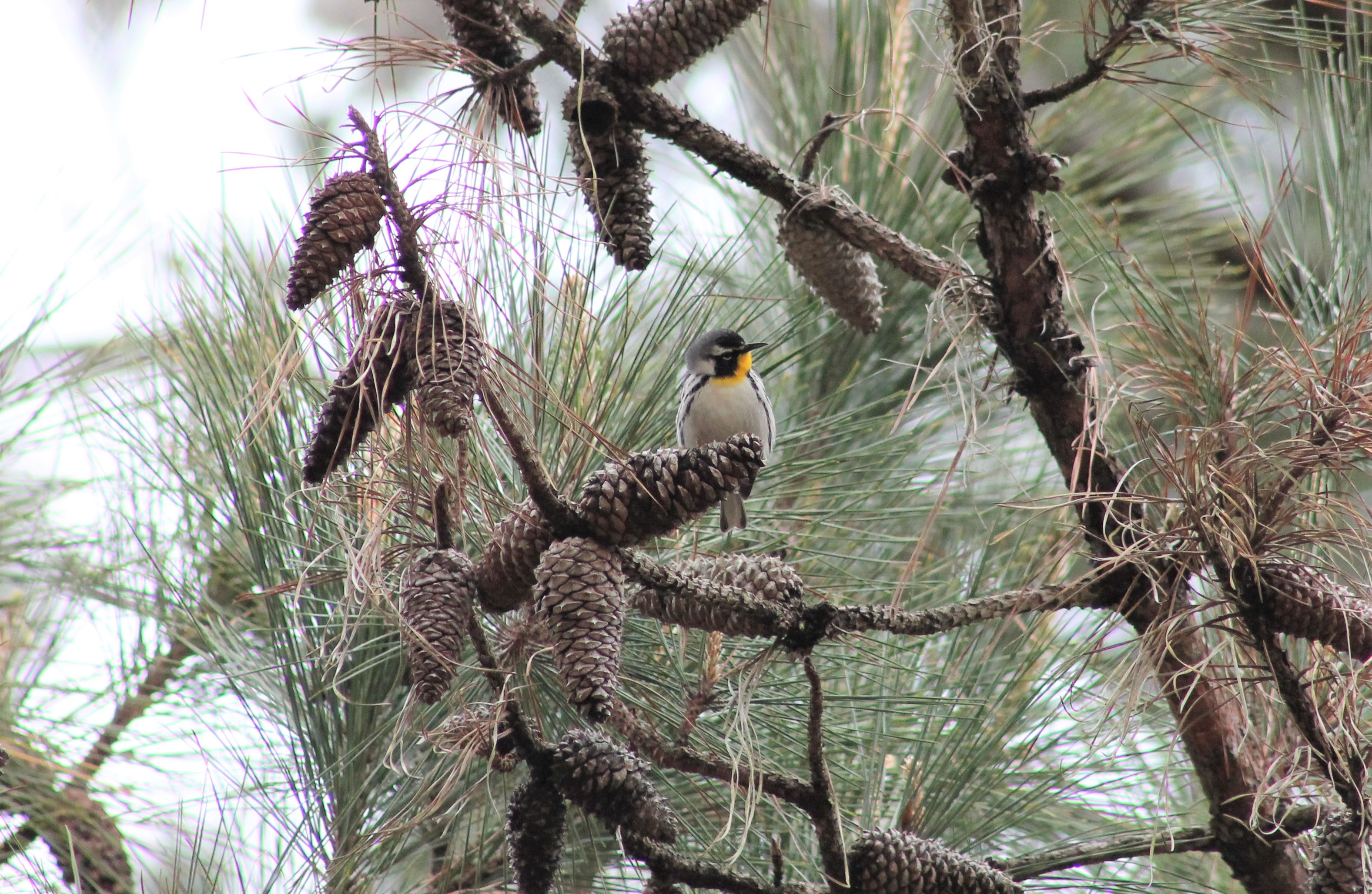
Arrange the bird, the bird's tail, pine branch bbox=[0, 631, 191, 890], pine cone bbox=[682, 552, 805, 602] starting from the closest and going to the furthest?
1. pine cone bbox=[682, 552, 805, 602]
2. the bird's tail
3. pine branch bbox=[0, 631, 191, 890]
4. the bird

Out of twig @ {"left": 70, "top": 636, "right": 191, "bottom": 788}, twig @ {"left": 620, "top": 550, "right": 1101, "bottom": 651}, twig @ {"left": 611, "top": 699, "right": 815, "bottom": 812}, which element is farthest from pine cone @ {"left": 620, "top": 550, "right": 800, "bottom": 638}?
twig @ {"left": 70, "top": 636, "right": 191, "bottom": 788}

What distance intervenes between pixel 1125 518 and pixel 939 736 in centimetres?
33

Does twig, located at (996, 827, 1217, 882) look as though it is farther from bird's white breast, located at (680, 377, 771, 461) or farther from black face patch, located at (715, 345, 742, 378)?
black face patch, located at (715, 345, 742, 378)

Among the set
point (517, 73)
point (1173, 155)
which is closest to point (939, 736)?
point (517, 73)

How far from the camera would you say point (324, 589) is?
1379mm

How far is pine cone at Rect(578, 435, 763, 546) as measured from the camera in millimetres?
905

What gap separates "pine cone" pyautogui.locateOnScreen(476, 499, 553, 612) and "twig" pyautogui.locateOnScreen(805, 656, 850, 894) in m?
0.24

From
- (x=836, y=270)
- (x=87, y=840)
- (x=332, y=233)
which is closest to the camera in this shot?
(x=332, y=233)

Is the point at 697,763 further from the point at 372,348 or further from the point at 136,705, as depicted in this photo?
the point at 136,705

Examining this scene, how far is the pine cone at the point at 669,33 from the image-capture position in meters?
1.08

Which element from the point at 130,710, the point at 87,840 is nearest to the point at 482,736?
the point at 87,840

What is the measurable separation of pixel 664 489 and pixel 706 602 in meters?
0.12

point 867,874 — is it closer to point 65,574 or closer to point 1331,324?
point 1331,324

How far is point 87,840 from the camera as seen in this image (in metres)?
1.59
